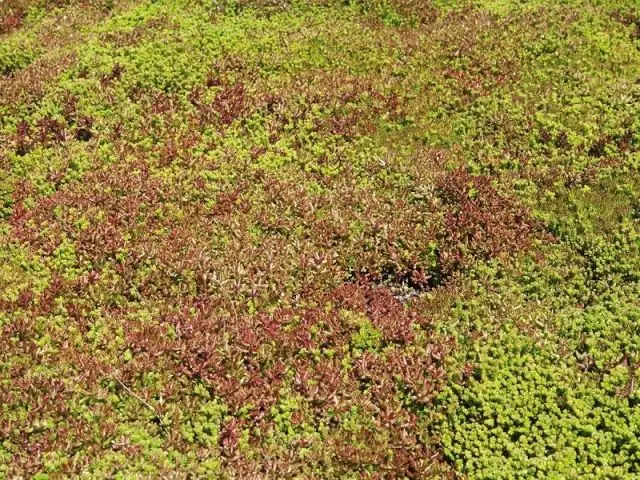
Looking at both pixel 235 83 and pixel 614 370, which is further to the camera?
pixel 235 83

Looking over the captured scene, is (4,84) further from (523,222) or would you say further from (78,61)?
(523,222)

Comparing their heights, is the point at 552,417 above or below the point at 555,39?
below

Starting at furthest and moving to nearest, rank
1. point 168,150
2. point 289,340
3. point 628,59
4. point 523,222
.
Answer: point 628,59 < point 168,150 < point 523,222 < point 289,340

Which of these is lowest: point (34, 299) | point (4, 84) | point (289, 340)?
point (289, 340)

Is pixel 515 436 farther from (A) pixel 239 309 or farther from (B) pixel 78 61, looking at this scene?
(B) pixel 78 61

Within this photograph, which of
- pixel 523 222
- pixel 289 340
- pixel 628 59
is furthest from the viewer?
pixel 628 59

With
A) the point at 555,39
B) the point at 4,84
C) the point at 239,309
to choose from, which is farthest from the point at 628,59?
the point at 4,84
